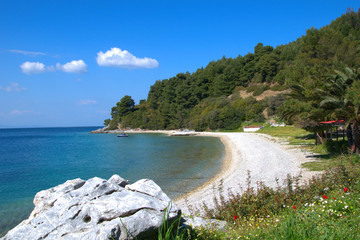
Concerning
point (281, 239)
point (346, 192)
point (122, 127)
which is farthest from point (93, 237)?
point (122, 127)

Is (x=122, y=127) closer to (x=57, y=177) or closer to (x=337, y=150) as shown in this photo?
(x=57, y=177)

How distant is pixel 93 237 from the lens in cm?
346

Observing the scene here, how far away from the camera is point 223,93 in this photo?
88875 mm

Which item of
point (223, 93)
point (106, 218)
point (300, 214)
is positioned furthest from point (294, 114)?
point (223, 93)

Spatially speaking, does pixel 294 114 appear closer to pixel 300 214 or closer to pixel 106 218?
pixel 300 214

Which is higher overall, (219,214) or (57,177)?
(219,214)

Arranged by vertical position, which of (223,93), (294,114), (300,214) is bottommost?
(300,214)

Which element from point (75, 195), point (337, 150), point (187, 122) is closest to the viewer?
point (75, 195)

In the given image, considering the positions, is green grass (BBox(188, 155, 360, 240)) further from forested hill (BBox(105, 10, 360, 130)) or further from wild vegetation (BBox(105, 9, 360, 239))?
forested hill (BBox(105, 10, 360, 130))

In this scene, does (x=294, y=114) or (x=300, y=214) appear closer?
(x=300, y=214)

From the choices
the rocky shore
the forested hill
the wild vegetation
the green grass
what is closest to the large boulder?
the rocky shore

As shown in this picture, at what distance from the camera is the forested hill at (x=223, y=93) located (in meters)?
66.4

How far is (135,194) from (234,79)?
296 feet

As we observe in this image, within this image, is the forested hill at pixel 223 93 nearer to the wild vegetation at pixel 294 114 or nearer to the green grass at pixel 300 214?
the wild vegetation at pixel 294 114
